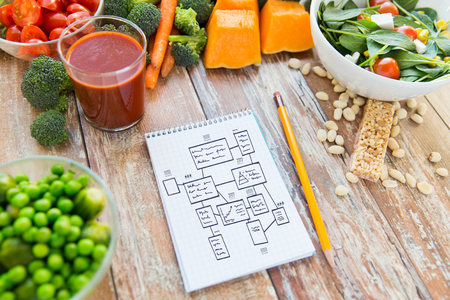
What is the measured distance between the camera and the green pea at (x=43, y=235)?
0.65 meters

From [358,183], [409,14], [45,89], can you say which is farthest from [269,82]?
[45,89]

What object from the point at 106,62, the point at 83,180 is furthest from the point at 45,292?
the point at 106,62

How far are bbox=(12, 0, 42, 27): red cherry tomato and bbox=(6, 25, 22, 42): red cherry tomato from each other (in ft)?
0.06

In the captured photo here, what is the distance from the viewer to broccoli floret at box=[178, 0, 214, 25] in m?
1.28

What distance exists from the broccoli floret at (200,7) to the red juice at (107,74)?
38 cm

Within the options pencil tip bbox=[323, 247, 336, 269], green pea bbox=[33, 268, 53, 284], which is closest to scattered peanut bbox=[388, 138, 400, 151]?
pencil tip bbox=[323, 247, 336, 269]

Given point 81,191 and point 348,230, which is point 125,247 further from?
point 348,230

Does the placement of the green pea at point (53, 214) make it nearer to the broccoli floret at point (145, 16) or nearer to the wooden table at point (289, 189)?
the wooden table at point (289, 189)

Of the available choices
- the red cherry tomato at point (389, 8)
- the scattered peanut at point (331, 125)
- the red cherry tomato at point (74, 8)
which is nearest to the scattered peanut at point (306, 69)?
the scattered peanut at point (331, 125)

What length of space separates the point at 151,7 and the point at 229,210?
0.78 metres

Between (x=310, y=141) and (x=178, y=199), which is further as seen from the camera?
(x=310, y=141)

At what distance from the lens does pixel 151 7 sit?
1209 millimetres

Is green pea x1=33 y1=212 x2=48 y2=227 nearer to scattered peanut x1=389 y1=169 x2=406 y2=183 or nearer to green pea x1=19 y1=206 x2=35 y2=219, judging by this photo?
green pea x1=19 y1=206 x2=35 y2=219

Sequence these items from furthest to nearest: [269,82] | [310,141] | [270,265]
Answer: [269,82] → [310,141] → [270,265]
